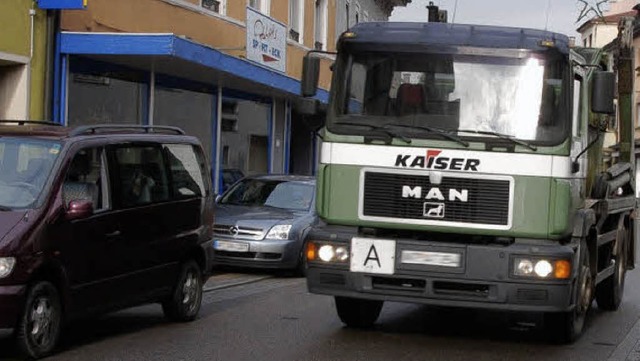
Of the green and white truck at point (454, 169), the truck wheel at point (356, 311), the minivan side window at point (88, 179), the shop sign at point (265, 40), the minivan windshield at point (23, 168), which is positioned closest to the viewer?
the minivan windshield at point (23, 168)

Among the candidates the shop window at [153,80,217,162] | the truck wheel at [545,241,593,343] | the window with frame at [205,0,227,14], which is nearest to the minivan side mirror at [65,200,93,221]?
the truck wheel at [545,241,593,343]

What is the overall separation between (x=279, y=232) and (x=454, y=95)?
6470 mm

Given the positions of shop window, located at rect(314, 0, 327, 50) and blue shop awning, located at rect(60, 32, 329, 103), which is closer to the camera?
blue shop awning, located at rect(60, 32, 329, 103)

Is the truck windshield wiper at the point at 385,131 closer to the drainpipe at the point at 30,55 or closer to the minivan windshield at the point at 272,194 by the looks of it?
the minivan windshield at the point at 272,194

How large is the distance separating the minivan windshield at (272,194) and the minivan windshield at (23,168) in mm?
7897

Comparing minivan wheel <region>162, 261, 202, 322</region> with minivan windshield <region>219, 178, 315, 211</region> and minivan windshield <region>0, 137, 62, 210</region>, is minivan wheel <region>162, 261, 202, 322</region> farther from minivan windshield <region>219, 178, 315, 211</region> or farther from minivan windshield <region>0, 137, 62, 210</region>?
minivan windshield <region>219, 178, 315, 211</region>

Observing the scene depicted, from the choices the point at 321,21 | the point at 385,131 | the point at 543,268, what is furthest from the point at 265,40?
the point at 543,268

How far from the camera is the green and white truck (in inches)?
352

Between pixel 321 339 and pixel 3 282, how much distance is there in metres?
3.15

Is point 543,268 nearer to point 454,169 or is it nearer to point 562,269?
point 562,269

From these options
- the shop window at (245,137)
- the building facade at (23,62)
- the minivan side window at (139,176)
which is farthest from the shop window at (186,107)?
the minivan side window at (139,176)

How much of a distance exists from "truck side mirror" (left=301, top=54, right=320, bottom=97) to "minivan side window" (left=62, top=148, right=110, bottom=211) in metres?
1.99

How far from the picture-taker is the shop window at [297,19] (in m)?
27.9

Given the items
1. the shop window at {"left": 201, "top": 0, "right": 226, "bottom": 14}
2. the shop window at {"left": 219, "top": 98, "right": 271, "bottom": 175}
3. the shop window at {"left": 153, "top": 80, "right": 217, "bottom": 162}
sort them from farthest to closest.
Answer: the shop window at {"left": 219, "top": 98, "right": 271, "bottom": 175}
the shop window at {"left": 201, "top": 0, "right": 226, "bottom": 14}
the shop window at {"left": 153, "top": 80, "right": 217, "bottom": 162}
